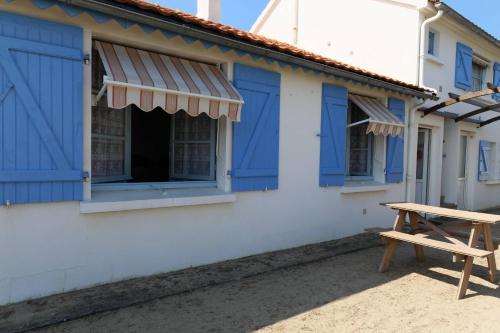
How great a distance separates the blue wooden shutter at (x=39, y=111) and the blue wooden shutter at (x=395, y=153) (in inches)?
299

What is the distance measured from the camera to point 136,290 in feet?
16.4

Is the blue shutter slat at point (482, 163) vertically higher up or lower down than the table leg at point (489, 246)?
higher up

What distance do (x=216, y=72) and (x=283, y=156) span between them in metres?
2.10

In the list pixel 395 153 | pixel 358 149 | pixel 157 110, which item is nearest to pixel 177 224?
pixel 157 110

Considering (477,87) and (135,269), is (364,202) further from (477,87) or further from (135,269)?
(477,87)

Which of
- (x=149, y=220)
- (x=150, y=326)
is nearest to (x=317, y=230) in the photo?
(x=149, y=220)

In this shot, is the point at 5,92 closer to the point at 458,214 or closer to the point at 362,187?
the point at 458,214

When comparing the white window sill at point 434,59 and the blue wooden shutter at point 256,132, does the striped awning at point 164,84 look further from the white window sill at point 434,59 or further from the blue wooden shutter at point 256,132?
the white window sill at point 434,59

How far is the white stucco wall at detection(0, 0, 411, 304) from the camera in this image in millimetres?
4504

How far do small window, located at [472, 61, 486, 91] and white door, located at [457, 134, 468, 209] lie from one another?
6.61ft

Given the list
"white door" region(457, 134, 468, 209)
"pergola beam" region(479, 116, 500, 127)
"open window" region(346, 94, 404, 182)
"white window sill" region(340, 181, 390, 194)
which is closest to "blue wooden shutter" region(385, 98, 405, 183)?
"open window" region(346, 94, 404, 182)

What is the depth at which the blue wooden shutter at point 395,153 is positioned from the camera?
988cm

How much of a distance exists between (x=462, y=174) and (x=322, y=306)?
11131 millimetres

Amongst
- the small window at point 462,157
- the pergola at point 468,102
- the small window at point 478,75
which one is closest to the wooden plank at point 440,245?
the pergola at point 468,102
